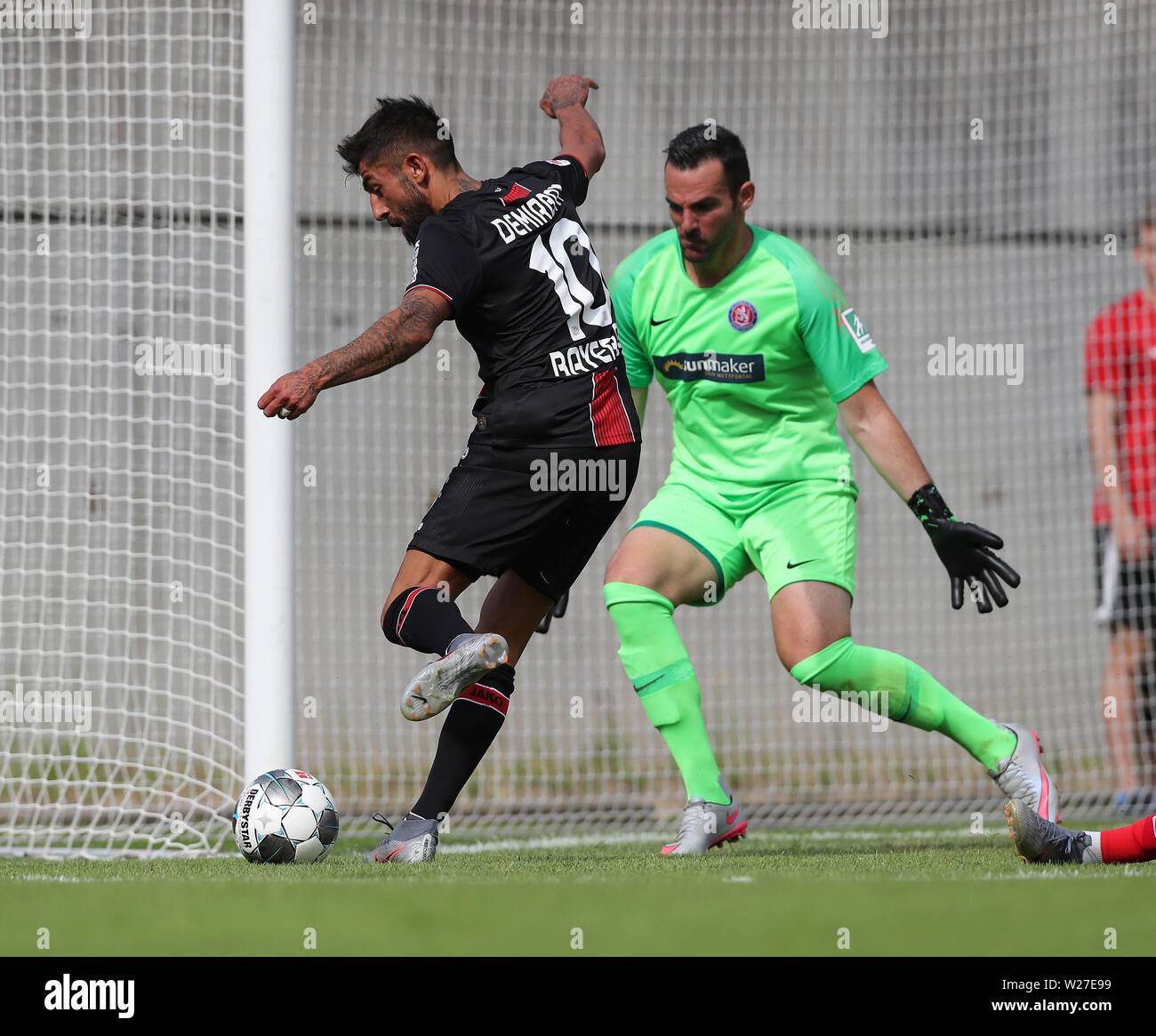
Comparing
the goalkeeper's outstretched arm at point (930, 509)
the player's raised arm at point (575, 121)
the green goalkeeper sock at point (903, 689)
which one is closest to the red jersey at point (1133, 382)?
the goalkeeper's outstretched arm at point (930, 509)

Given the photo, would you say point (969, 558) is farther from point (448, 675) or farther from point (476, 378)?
point (476, 378)

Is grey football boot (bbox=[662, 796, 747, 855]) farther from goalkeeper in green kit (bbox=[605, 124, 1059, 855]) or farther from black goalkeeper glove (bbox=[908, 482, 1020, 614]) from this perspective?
black goalkeeper glove (bbox=[908, 482, 1020, 614])

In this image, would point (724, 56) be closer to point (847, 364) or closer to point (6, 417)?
point (847, 364)

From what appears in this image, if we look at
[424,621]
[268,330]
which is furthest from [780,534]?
[268,330]

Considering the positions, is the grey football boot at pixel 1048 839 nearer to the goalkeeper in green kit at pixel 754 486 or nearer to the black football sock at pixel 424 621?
the goalkeeper in green kit at pixel 754 486

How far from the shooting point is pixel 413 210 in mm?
4730

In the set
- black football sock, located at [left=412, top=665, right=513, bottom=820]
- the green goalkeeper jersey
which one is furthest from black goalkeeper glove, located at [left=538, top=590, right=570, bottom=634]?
the green goalkeeper jersey

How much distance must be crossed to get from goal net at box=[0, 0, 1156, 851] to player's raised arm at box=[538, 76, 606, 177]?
4.46ft

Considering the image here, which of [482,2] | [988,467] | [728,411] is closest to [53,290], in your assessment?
[482,2]

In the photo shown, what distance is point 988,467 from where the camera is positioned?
7.70 metres

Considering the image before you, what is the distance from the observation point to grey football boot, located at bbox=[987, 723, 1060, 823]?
491 centimetres

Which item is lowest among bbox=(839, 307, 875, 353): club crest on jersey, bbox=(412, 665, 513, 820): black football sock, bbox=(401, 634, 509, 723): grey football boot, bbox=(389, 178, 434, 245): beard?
bbox=(412, 665, 513, 820): black football sock

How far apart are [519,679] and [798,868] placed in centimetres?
303

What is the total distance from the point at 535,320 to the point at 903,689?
1.64m
